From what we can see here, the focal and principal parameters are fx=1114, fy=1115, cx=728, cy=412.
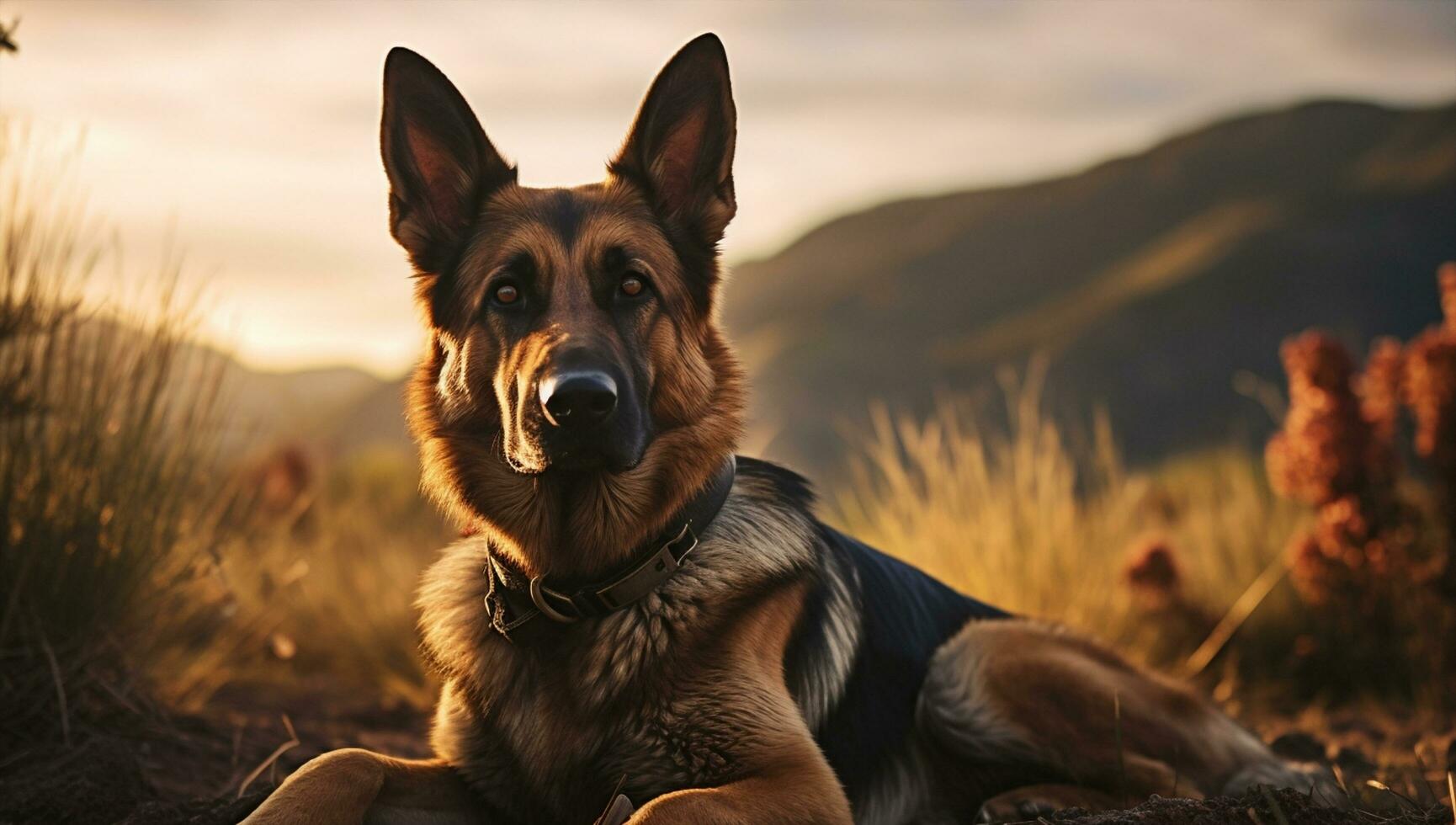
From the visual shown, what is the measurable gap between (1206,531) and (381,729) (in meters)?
5.91

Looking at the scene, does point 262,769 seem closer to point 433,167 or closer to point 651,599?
point 651,599

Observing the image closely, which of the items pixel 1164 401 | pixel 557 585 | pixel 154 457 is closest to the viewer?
pixel 557 585

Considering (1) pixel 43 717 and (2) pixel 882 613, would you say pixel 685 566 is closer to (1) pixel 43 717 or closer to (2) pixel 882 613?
(2) pixel 882 613

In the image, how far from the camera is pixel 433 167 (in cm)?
346

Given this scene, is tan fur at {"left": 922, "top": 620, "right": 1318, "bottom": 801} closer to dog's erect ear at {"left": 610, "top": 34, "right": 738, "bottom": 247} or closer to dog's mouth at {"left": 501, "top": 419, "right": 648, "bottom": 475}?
dog's mouth at {"left": 501, "top": 419, "right": 648, "bottom": 475}

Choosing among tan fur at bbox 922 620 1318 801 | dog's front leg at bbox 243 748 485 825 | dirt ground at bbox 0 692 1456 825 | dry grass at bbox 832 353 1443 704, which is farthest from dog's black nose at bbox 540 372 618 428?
dry grass at bbox 832 353 1443 704

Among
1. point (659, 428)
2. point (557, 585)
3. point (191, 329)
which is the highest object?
point (191, 329)

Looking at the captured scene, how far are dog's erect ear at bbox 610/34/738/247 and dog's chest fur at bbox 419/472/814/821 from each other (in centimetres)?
96

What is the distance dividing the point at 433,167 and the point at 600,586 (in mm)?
1416

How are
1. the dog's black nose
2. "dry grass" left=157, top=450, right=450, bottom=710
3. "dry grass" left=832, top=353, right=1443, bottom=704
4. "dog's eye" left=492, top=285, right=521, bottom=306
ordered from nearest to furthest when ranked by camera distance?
the dog's black nose
"dog's eye" left=492, top=285, right=521, bottom=306
"dry grass" left=157, top=450, right=450, bottom=710
"dry grass" left=832, top=353, right=1443, bottom=704

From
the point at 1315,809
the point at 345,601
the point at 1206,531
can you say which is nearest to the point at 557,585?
the point at 1315,809

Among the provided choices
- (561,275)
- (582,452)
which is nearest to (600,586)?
(582,452)

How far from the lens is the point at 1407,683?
21.3 ft

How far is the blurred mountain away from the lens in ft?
80.5
